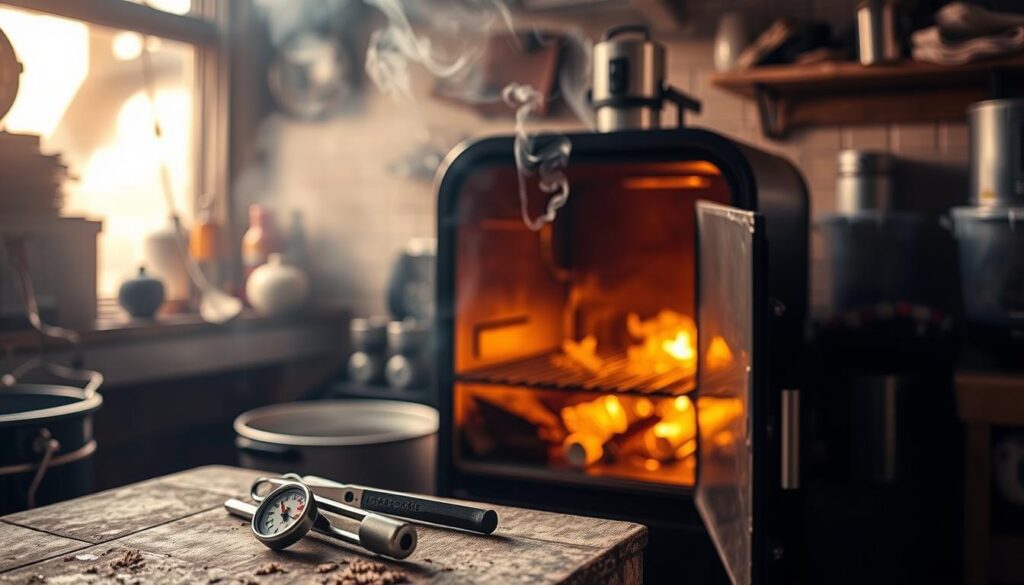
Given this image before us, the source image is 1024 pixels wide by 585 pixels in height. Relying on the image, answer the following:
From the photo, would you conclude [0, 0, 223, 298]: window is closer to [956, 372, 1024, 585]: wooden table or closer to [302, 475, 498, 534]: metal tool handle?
[302, 475, 498, 534]: metal tool handle

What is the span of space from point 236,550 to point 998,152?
192 cm

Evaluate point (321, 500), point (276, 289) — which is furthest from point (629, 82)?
point (276, 289)

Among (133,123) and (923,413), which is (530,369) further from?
(133,123)

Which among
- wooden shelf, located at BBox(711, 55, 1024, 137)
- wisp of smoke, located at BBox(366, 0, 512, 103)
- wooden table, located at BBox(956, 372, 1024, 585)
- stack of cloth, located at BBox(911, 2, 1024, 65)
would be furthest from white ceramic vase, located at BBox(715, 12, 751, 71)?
wooden table, located at BBox(956, 372, 1024, 585)

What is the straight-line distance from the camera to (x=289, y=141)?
3.77 m

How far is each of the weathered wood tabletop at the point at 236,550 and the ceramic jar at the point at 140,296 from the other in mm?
1503

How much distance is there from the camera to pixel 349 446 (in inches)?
86.5

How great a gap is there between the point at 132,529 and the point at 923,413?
1.85 meters

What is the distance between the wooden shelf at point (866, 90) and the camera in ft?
8.30

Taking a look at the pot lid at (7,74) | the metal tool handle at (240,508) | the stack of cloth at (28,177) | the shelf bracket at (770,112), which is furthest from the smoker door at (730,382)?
the stack of cloth at (28,177)

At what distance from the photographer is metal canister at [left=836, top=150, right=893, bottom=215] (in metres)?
2.71

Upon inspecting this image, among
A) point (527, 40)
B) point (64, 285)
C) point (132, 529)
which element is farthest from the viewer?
point (527, 40)

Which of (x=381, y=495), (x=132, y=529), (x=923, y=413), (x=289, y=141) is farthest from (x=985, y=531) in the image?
(x=289, y=141)

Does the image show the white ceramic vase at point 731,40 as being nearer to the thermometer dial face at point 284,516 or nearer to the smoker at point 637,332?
the smoker at point 637,332
